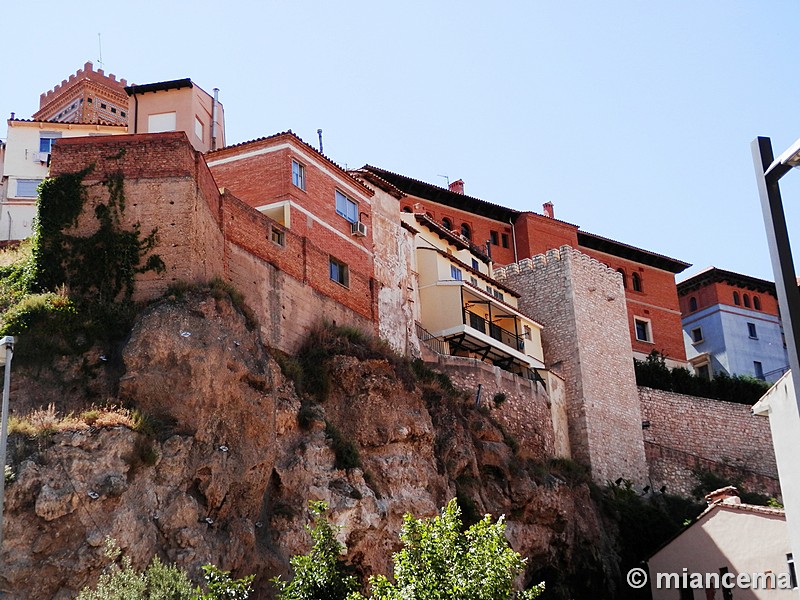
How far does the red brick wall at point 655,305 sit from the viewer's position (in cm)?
6394

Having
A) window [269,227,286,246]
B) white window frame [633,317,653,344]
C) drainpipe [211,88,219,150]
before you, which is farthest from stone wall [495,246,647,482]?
window [269,227,286,246]

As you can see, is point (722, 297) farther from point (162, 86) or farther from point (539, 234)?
point (162, 86)

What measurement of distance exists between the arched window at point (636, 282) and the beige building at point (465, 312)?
1724 centimetres

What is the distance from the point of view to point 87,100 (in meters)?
79.6

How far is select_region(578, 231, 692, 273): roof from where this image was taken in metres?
65.7

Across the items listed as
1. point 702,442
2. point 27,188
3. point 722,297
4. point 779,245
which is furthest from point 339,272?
point 722,297

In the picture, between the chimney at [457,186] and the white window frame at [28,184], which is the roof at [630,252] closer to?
the chimney at [457,186]

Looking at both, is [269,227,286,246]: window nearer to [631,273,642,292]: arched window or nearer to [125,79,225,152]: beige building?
[125,79,225,152]: beige building

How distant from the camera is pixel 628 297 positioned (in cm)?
6481

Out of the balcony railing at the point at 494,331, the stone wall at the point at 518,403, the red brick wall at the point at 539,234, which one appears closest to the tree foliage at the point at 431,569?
the stone wall at the point at 518,403

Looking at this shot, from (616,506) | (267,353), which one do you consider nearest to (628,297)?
(616,506)

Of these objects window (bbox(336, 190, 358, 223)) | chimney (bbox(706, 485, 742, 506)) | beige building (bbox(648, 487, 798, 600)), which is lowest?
beige building (bbox(648, 487, 798, 600))

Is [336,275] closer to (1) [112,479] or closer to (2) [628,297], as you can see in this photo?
(1) [112,479]

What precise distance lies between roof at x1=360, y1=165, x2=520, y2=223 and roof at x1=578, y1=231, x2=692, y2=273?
602 centimetres
